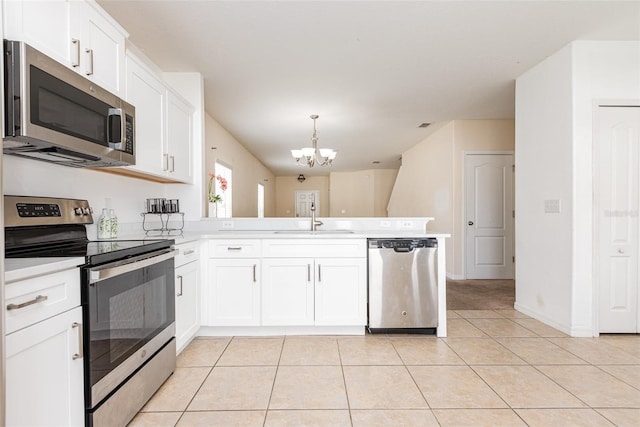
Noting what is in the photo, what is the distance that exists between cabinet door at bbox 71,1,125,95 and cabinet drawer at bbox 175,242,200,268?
1.09 meters

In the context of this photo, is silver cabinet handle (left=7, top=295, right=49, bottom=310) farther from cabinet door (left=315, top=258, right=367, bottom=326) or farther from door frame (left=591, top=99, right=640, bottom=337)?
door frame (left=591, top=99, right=640, bottom=337)

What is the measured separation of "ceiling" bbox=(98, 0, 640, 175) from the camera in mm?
2424

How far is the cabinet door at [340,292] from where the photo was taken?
2832 mm

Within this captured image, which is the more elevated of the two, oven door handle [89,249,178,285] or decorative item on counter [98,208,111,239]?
decorative item on counter [98,208,111,239]

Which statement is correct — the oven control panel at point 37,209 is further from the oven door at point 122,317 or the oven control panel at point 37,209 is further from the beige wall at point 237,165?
the beige wall at point 237,165

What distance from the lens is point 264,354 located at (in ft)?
8.18

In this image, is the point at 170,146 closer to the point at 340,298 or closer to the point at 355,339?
the point at 340,298

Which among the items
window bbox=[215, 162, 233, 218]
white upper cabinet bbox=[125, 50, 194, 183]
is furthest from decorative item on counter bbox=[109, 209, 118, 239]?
window bbox=[215, 162, 233, 218]

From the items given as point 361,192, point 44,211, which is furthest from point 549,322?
point 361,192


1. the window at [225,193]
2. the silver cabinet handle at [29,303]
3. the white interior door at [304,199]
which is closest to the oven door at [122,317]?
the silver cabinet handle at [29,303]

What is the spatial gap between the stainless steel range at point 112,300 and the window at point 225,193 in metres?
3.25

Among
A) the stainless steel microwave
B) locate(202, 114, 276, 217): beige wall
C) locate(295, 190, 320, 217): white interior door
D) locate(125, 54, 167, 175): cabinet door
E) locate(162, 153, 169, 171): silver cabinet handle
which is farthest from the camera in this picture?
locate(295, 190, 320, 217): white interior door

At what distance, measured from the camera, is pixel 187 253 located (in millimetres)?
2547

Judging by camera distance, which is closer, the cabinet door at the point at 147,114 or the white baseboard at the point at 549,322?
the cabinet door at the point at 147,114
